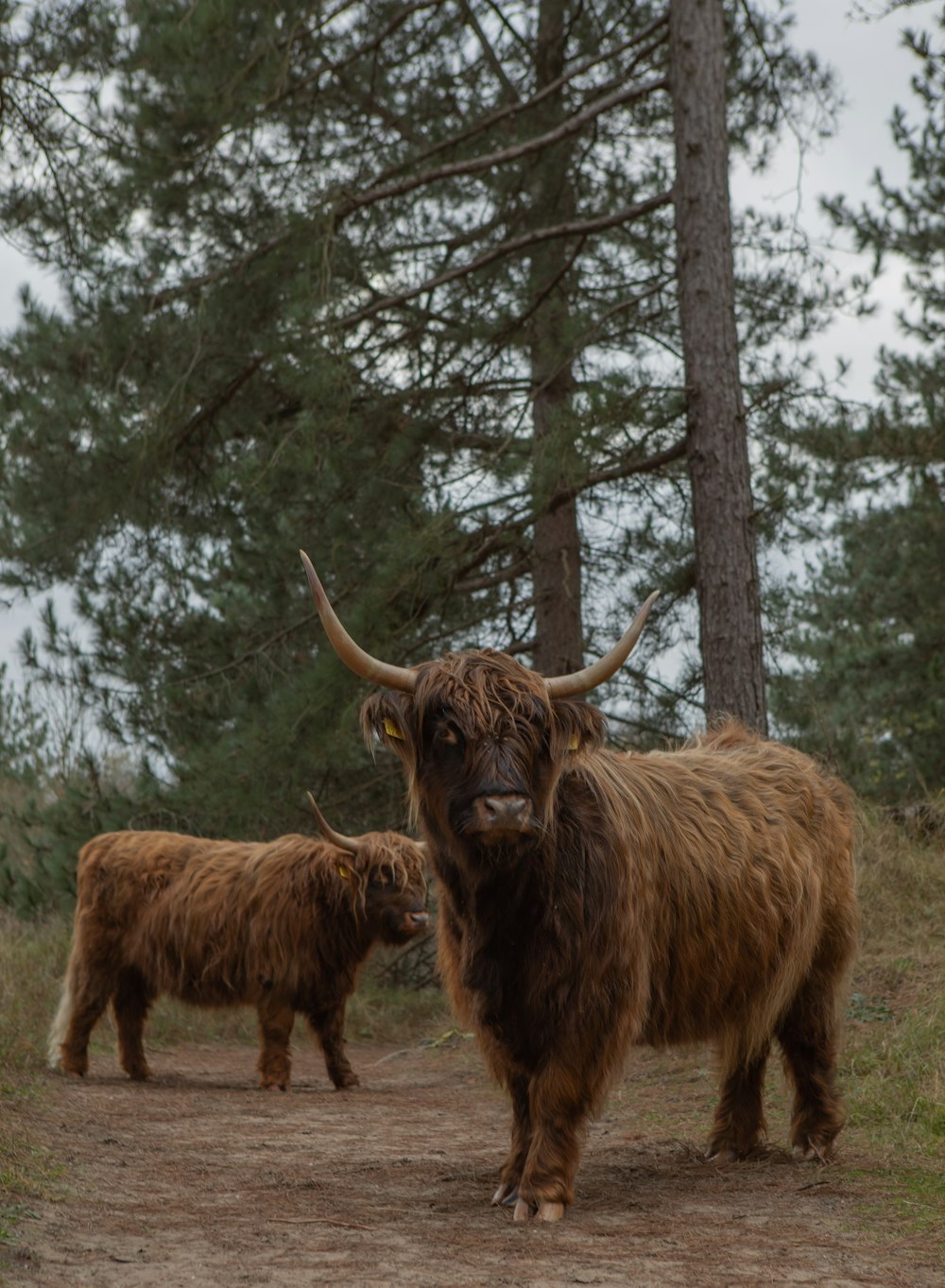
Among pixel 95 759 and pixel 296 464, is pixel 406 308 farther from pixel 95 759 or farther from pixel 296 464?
pixel 95 759

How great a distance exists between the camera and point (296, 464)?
10.4 meters

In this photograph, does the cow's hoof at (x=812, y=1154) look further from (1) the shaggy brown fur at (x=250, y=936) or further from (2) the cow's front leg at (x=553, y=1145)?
(1) the shaggy brown fur at (x=250, y=936)

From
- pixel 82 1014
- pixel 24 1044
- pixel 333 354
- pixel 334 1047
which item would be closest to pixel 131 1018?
pixel 82 1014

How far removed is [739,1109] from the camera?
5250 millimetres

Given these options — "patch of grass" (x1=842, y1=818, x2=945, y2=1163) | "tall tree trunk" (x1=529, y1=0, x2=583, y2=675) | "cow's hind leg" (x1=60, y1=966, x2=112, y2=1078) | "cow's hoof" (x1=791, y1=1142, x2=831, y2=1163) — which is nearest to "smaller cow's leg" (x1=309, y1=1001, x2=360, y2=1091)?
"cow's hind leg" (x1=60, y1=966, x2=112, y2=1078)

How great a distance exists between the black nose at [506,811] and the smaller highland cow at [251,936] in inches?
163

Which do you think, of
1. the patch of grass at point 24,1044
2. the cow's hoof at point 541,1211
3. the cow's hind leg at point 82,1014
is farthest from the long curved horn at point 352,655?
the cow's hind leg at point 82,1014

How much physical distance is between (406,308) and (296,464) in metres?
1.38

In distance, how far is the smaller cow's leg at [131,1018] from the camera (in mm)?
8227

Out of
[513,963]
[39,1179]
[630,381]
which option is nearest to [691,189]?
[630,381]

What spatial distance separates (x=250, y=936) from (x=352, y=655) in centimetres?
437

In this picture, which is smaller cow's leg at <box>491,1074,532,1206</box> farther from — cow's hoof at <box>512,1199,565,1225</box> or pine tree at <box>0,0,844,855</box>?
pine tree at <box>0,0,844,855</box>

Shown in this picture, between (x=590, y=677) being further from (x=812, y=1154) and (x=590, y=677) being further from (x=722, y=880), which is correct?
(x=812, y=1154)

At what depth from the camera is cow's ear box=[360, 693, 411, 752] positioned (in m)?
4.37
